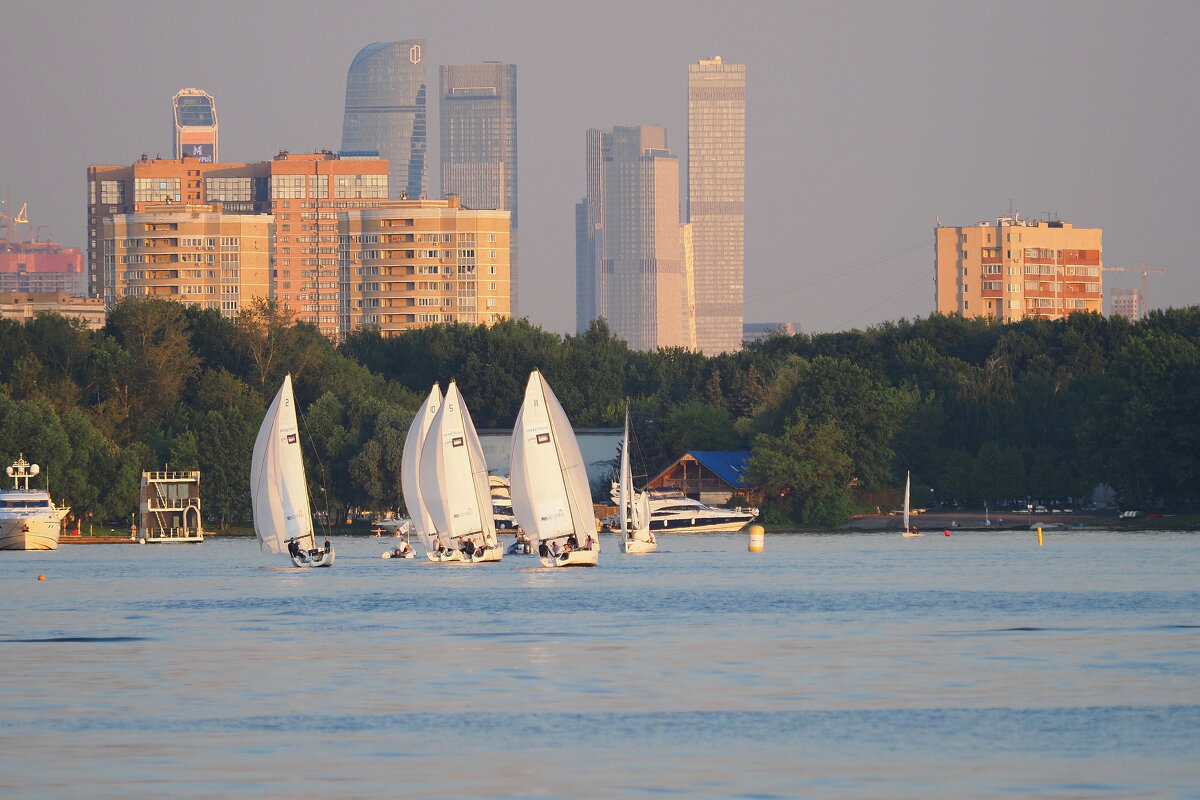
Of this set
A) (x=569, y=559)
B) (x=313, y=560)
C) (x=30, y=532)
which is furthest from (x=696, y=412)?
(x=569, y=559)

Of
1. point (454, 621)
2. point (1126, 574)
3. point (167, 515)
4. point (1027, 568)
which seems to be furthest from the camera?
point (167, 515)

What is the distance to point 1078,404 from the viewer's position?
420 feet

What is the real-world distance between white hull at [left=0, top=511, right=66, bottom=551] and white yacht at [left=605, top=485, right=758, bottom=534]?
128 feet

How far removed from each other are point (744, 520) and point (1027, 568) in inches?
2270

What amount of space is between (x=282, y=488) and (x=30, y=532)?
3185cm

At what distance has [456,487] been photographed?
87.2 meters

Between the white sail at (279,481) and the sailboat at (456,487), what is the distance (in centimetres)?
619

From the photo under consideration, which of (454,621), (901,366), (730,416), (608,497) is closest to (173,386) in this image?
(608,497)

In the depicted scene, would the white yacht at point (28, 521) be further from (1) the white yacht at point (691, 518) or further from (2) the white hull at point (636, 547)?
(1) the white yacht at point (691, 518)

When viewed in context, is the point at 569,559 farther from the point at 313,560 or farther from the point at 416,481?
the point at 416,481

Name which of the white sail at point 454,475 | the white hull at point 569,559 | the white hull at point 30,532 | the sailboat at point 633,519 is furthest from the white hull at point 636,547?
the white hull at point 30,532

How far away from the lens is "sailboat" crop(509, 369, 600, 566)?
79.8 meters

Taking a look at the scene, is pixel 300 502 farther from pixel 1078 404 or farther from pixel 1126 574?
pixel 1078 404

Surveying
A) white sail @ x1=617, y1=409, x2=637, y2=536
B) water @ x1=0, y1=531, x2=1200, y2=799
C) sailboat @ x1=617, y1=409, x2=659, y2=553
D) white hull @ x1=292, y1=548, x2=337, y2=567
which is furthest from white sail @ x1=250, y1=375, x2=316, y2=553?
sailboat @ x1=617, y1=409, x2=659, y2=553
